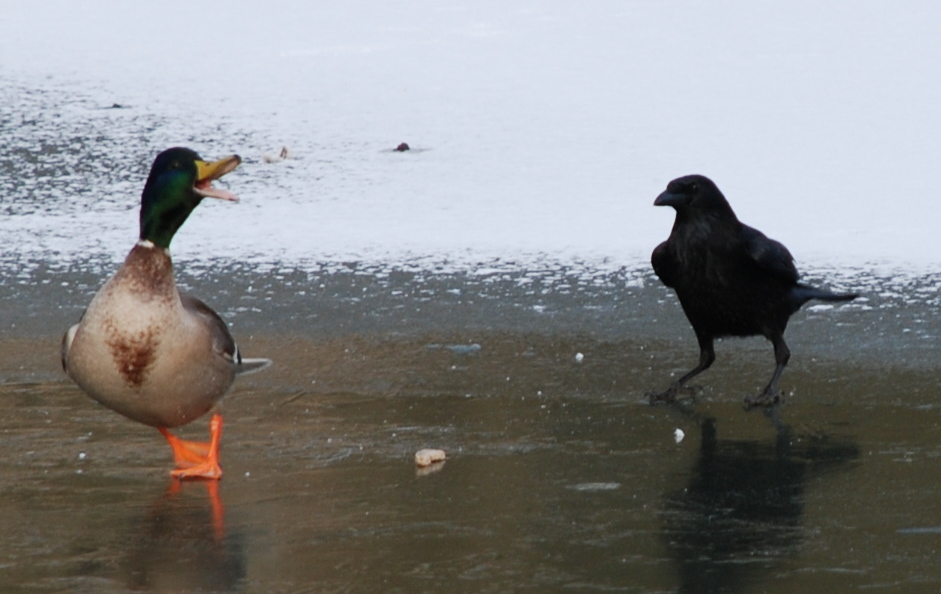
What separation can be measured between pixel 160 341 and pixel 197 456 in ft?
1.39

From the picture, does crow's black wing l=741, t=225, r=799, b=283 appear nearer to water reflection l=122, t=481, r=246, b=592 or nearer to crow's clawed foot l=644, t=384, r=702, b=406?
crow's clawed foot l=644, t=384, r=702, b=406

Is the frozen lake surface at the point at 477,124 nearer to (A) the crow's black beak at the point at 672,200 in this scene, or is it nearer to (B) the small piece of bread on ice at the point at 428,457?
(A) the crow's black beak at the point at 672,200

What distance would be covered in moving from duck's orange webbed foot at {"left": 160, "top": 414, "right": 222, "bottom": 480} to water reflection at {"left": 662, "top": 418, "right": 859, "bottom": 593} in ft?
4.67

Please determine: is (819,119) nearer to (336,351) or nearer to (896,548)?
(336,351)

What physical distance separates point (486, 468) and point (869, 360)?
6.84 feet

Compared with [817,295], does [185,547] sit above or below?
below

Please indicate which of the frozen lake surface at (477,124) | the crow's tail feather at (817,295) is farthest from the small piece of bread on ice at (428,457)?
the frozen lake surface at (477,124)

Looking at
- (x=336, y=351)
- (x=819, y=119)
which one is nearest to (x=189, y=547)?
(x=336, y=351)

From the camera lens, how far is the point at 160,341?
4.79m

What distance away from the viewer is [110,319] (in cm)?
478

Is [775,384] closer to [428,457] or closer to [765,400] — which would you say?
[765,400]

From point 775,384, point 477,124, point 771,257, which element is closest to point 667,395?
point 775,384

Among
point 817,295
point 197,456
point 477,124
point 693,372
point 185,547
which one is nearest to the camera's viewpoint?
point 185,547

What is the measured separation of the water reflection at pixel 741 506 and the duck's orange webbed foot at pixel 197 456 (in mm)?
1424
